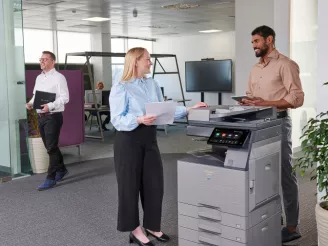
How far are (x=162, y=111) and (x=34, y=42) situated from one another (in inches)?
381

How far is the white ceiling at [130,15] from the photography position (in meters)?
7.62

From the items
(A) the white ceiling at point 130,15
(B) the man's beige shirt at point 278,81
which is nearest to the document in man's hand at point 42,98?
(B) the man's beige shirt at point 278,81

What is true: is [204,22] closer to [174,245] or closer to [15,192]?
[15,192]

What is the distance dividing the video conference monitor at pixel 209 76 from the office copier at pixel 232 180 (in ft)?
32.1

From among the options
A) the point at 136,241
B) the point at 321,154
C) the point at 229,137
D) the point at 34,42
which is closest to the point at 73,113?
the point at 136,241

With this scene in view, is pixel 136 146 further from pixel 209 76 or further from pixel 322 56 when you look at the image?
pixel 209 76

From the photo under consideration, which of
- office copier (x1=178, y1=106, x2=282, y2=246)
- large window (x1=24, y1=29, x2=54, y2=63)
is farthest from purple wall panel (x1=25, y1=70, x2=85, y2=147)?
large window (x1=24, y1=29, x2=54, y2=63)

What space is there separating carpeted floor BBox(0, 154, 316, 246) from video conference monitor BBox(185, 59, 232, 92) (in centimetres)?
728

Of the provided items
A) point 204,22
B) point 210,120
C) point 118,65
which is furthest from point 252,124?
point 118,65

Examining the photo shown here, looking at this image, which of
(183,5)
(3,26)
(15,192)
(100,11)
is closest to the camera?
(15,192)

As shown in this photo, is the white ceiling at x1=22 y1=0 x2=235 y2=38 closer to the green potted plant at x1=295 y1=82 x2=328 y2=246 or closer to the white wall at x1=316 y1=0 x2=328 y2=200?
the white wall at x1=316 y1=0 x2=328 y2=200

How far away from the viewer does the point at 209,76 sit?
12.6m

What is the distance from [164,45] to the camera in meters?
14.1

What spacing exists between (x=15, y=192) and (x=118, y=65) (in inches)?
344
